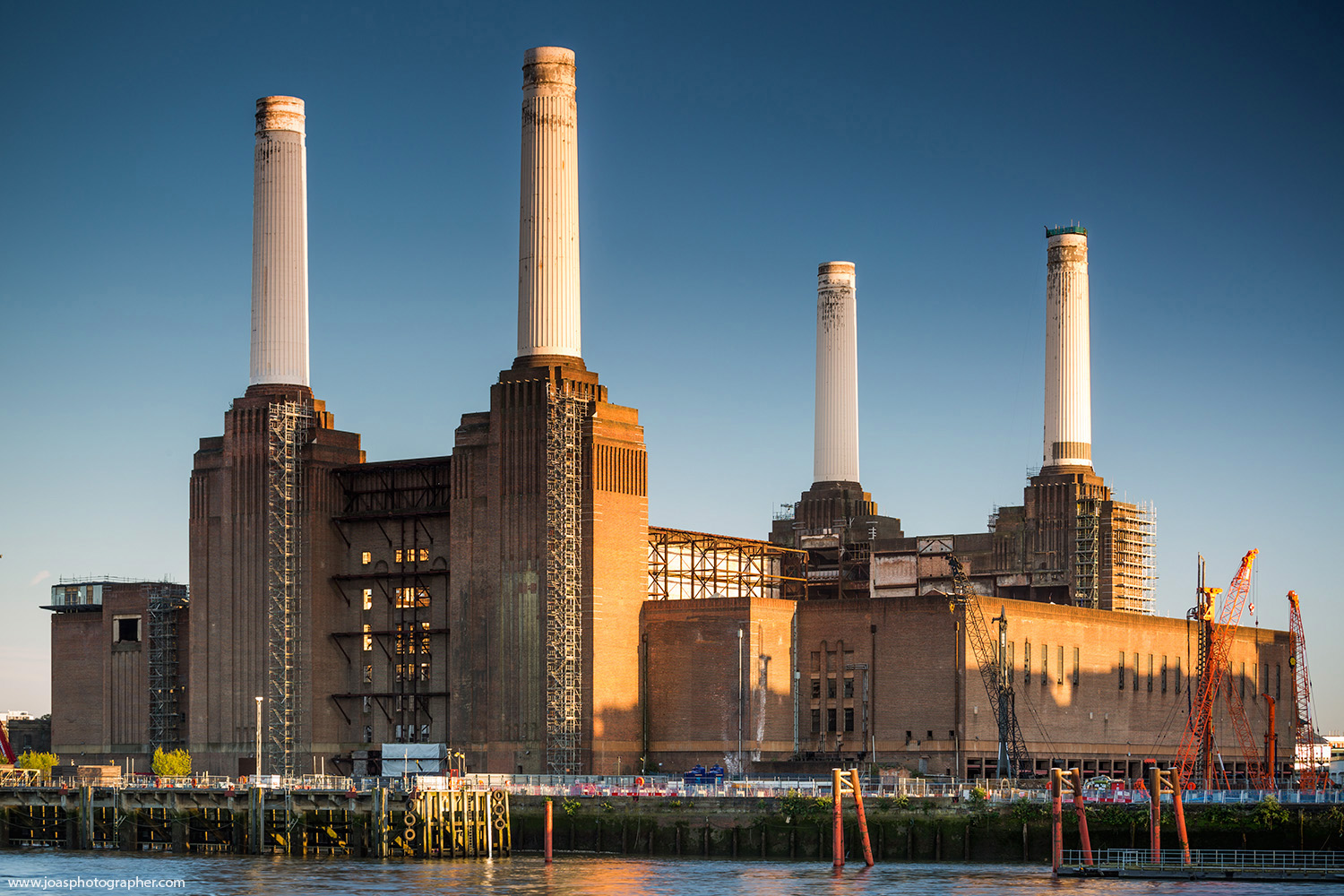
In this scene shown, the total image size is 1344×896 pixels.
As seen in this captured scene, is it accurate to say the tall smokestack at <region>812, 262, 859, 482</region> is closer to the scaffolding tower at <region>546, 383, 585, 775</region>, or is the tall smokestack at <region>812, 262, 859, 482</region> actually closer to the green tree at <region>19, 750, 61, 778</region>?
the scaffolding tower at <region>546, 383, 585, 775</region>

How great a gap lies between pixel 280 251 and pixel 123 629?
33.1 m

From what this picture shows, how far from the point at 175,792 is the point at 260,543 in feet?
110

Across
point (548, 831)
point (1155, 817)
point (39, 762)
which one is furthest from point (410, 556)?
point (1155, 817)

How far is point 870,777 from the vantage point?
124875 millimetres

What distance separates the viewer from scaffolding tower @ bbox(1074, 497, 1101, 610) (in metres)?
173

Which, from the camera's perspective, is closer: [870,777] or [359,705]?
[870,777]

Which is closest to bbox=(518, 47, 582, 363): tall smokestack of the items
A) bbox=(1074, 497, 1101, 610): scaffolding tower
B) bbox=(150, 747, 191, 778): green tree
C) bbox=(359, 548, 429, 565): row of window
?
bbox=(359, 548, 429, 565): row of window

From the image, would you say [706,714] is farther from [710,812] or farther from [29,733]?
[29,733]

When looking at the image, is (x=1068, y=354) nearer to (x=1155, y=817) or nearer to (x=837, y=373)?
(x=837, y=373)

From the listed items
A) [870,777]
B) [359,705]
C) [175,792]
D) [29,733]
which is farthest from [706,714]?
[29,733]

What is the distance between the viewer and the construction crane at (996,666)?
5202 inches

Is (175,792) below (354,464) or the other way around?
below

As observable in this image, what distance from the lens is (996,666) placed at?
134m

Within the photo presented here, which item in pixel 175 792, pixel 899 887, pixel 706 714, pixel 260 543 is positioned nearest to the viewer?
pixel 899 887
